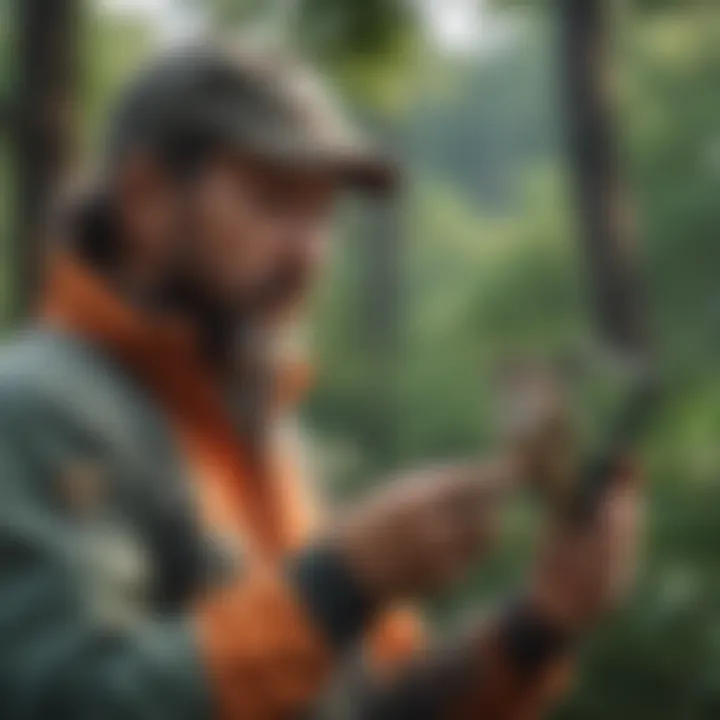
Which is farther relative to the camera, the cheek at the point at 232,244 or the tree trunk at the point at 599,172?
the tree trunk at the point at 599,172

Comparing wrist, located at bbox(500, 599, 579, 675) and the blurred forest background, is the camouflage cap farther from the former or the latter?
wrist, located at bbox(500, 599, 579, 675)

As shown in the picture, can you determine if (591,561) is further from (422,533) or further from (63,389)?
(63,389)

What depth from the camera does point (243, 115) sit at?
87 centimetres

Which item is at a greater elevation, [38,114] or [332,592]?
[38,114]

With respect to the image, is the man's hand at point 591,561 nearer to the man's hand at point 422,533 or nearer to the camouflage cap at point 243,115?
the man's hand at point 422,533

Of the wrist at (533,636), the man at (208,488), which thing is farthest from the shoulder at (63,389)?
the wrist at (533,636)

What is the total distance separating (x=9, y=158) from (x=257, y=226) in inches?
32.3

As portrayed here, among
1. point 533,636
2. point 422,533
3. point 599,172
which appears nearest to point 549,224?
point 599,172

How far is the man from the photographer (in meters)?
0.79

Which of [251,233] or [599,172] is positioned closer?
[251,233]

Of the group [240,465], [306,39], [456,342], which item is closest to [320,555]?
[240,465]

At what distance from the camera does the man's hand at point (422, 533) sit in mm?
817

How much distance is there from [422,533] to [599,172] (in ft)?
2.96

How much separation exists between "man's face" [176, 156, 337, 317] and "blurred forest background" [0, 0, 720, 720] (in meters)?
0.10
